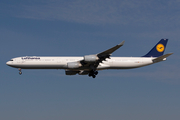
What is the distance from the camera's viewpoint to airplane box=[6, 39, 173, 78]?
158 feet

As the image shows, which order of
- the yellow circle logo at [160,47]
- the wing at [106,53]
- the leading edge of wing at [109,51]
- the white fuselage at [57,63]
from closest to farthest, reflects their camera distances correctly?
the leading edge of wing at [109,51]
the wing at [106,53]
the white fuselage at [57,63]
the yellow circle logo at [160,47]

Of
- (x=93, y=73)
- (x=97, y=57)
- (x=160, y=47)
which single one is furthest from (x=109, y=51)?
(x=160, y=47)

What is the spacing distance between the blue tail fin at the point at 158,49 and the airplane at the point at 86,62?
1.78m

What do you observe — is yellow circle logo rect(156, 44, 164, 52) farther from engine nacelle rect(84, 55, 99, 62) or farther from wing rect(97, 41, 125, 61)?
engine nacelle rect(84, 55, 99, 62)

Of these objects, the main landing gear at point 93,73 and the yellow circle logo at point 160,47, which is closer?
the main landing gear at point 93,73

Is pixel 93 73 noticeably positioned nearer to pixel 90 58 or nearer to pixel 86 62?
pixel 86 62

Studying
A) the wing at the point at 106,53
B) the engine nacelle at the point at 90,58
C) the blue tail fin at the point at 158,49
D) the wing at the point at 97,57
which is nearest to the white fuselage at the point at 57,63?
the wing at the point at 97,57

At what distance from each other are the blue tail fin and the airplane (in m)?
1.78

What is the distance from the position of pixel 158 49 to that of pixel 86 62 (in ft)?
57.7

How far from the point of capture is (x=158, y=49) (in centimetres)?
5691

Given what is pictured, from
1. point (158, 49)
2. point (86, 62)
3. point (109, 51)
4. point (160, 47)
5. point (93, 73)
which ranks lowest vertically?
point (93, 73)

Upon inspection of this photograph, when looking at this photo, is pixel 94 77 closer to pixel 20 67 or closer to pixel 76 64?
pixel 76 64

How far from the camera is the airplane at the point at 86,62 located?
1895 inches

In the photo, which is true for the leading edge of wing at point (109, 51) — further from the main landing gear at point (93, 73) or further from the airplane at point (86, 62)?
the main landing gear at point (93, 73)
